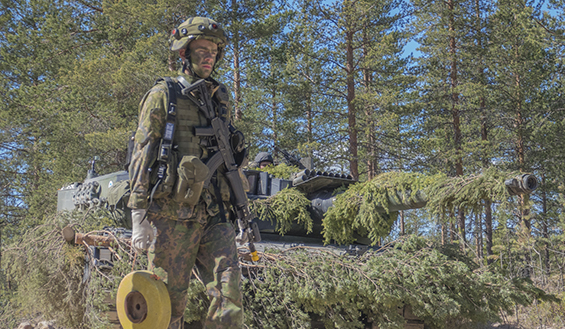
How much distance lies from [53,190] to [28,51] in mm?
6271

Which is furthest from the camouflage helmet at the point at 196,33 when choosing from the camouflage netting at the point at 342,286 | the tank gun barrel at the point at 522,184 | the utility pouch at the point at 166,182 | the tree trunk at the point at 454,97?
the tree trunk at the point at 454,97

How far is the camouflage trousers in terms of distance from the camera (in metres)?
3.12

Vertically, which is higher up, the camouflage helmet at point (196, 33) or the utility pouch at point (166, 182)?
the camouflage helmet at point (196, 33)

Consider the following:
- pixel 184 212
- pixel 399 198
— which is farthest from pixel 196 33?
pixel 399 198

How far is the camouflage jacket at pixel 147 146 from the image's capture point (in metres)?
3.17

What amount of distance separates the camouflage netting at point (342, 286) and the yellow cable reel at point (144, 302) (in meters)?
1.90

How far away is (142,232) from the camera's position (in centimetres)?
321

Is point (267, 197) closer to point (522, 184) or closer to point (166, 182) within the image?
point (522, 184)

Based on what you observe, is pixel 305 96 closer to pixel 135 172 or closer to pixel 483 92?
pixel 483 92

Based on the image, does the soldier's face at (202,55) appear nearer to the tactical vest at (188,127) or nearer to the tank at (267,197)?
the tactical vest at (188,127)

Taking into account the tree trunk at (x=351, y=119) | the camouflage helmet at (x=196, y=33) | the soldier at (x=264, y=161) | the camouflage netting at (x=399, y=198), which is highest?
the tree trunk at (x=351, y=119)

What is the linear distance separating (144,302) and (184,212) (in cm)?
58

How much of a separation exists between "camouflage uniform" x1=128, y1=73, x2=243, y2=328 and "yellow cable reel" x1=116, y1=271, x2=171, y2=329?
16cm

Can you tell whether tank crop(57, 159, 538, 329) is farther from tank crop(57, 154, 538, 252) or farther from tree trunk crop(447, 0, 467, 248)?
tree trunk crop(447, 0, 467, 248)
